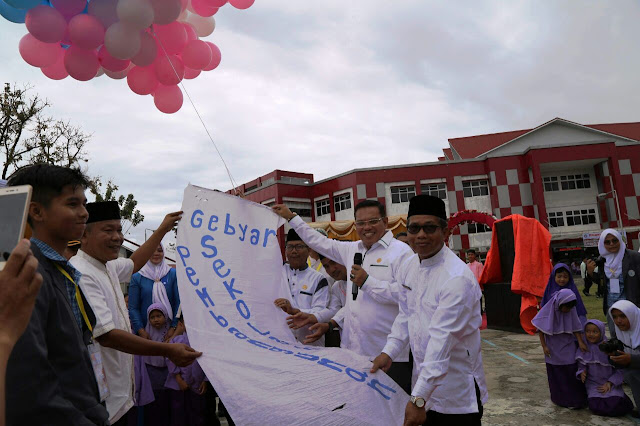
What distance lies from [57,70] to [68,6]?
769 millimetres

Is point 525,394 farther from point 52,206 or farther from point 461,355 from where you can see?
point 52,206

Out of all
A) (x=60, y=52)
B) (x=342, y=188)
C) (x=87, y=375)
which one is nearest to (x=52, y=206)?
(x=87, y=375)

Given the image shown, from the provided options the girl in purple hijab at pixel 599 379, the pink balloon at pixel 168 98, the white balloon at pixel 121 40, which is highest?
the white balloon at pixel 121 40

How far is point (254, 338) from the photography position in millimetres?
2654

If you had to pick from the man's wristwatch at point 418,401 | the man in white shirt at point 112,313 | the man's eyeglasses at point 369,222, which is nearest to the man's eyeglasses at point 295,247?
the man's eyeglasses at point 369,222

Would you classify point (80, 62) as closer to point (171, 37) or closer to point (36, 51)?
point (36, 51)

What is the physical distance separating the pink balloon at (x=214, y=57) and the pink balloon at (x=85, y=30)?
3.47ft

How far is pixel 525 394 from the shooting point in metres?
5.04

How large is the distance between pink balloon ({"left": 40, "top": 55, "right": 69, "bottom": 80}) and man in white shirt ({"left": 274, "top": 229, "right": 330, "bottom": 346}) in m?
2.53

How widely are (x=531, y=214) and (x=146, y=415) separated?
93.5 feet

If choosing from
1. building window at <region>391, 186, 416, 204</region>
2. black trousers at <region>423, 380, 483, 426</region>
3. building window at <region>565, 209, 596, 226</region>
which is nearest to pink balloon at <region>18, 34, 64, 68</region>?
black trousers at <region>423, 380, 483, 426</region>

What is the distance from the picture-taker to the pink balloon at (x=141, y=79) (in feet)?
13.1

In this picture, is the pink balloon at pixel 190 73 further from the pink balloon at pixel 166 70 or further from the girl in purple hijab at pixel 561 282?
the girl in purple hijab at pixel 561 282

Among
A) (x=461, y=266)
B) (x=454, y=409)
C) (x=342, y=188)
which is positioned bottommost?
(x=454, y=409)
